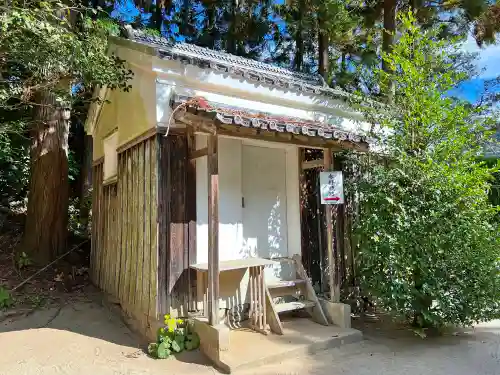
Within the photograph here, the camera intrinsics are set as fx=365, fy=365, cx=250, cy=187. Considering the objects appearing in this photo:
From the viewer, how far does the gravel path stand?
13.6 feet

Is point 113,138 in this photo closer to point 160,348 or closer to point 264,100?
point 264,100

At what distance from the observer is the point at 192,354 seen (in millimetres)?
4535

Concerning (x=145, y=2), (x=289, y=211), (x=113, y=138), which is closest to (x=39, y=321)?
(x=113, y=138)

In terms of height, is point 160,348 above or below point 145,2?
below

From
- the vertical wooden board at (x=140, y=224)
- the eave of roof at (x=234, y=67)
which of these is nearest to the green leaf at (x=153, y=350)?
the vertical wooden board at (x=140, y=224)

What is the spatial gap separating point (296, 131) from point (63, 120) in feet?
21.5

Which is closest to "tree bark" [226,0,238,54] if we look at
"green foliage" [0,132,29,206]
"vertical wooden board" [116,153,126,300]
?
"green foliage" [0,132,29,206]

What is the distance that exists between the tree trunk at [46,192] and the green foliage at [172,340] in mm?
4575

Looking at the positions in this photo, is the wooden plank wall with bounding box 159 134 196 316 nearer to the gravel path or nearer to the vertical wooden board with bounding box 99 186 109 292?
the gravel path

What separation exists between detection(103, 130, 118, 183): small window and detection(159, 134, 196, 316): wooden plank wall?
2.45 meters

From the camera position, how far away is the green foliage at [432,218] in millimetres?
4879

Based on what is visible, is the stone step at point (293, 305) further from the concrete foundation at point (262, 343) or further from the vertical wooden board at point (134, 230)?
the vertical wooden board at point (134, 230)

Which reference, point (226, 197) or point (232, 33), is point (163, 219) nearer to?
point (226, 197)

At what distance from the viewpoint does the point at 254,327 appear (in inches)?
201
